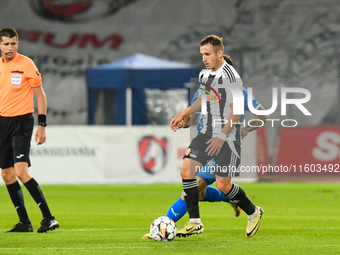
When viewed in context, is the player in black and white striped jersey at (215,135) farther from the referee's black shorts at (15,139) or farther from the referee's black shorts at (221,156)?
the referee's black shorts at (15,139)

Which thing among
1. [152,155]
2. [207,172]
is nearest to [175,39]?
[152,155]

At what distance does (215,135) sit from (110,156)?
910 centimetres

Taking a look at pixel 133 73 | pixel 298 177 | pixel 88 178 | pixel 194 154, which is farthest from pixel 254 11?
pixel 194 154

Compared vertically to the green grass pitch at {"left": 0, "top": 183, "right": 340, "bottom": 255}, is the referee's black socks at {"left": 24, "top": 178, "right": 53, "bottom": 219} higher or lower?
higher

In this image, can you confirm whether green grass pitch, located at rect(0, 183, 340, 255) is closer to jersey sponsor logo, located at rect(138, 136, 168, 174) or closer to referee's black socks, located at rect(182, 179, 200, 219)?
referee's black socks, located at rect(182, 179, 200, 219)

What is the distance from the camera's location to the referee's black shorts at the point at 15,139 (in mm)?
7074

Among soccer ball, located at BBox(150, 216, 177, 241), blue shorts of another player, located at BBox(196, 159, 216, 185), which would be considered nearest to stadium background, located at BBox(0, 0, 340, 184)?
blue shorts of another player, located at BBox(196, 159, 216, 185)

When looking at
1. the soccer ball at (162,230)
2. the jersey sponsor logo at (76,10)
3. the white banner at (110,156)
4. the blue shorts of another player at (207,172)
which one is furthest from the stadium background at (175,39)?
the soccer ball at (162,230)

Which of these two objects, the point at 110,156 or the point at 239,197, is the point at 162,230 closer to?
the point at 239,197

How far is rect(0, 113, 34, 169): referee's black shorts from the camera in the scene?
7.07 meters

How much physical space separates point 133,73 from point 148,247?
1312cm

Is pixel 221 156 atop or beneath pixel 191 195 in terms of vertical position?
atop

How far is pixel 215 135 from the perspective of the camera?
21.2 ft

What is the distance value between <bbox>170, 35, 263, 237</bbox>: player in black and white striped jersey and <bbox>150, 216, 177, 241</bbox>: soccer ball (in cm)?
21
